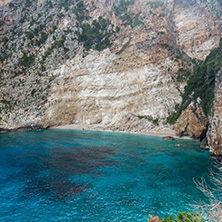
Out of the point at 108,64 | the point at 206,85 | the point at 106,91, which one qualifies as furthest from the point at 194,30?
the point at 106,91

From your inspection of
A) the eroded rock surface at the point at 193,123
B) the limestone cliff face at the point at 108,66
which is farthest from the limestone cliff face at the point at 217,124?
the limestone cliff face at the point at 108,66

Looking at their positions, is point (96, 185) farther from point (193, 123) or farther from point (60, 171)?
point (193, 123)

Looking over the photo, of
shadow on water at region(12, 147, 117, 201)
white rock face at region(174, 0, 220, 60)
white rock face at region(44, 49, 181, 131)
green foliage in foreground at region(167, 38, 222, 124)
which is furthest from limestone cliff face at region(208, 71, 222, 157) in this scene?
white rock face at region(174, 0, 220, 60)

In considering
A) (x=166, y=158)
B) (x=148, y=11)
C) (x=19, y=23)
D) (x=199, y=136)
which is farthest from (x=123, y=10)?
(x=166, y=158)

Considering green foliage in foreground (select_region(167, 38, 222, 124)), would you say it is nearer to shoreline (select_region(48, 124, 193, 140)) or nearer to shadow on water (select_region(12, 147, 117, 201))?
shoreline (select_region(48, 124, 193, 140))

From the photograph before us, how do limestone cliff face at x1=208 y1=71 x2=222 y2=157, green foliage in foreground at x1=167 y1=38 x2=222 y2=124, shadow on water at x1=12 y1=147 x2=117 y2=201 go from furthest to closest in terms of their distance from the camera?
green foliage in foreground at x1=167 y1=38 x2=222 y2=124 < limestone cliff face at x1=208 y1=71 x2=222 y2=157 < shadow on water at x1=12 y1=147 x2=117 y2=201
